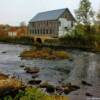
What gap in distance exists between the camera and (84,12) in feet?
310

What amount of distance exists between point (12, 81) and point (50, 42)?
80757mm

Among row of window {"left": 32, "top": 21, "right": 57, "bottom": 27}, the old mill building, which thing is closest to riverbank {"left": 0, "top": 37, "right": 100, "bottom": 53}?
the old mill building

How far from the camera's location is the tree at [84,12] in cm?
9450

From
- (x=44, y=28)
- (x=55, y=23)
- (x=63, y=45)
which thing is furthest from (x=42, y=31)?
(x=63, y=45)

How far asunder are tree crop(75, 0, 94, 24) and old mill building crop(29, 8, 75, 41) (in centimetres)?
1194

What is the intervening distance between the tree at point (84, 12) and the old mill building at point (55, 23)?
11942 mm

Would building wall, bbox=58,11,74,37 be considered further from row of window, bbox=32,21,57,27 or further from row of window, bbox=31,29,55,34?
row of window, bbox=31,29,55,34

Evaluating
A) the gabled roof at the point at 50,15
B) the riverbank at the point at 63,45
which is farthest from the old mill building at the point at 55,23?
the riverbank at the point at 63,45

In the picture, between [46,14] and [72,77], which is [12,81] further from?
[46,14]

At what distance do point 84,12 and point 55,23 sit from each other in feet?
62.2

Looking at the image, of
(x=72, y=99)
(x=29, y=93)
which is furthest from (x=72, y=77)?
(x=29, y=93)

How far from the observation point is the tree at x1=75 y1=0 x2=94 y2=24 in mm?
94500

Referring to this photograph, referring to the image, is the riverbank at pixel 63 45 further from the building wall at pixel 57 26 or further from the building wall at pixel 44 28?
the building wall at pixel 57 26

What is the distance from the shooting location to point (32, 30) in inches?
5079
